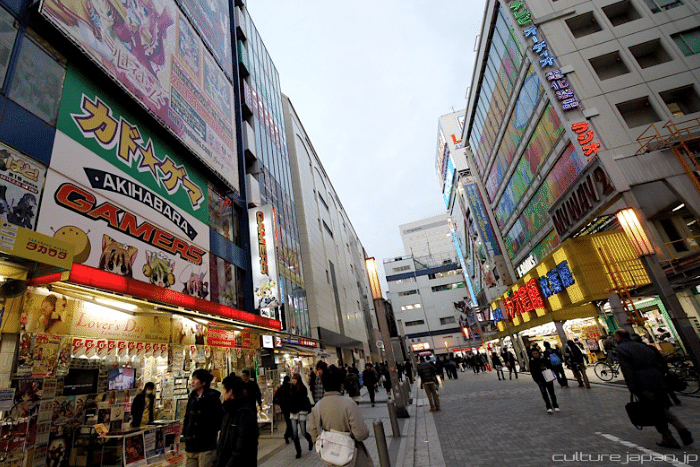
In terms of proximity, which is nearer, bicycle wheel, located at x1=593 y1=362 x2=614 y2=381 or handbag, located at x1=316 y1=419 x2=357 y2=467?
handbag, located at x1=316 y1=419 x2=357 y2=467

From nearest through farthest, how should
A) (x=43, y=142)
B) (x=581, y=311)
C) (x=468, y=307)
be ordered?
(x=43, y=142)
(x=581, y=311)
(x=468, y=307)

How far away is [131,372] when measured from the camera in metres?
9.07

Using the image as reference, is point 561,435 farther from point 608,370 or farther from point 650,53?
point 650,53

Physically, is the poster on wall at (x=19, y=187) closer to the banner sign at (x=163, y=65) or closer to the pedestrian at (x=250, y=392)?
the banner sign at (x=163, y=65)

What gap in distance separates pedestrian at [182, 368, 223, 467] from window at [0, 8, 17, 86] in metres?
7.82

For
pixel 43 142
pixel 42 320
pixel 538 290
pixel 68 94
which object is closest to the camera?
pixel 42 320

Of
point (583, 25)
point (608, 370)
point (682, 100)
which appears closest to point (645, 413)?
point (608, 370)

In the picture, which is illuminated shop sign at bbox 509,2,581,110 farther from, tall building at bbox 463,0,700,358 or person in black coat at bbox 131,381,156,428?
person in black coat at bbox 131,381,156,428

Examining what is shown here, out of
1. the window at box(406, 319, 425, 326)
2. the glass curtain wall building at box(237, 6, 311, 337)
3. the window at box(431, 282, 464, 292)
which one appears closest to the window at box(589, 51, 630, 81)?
the glass curtain wall building at box(237, 6, 311, 337)

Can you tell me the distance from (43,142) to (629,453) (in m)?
12.6

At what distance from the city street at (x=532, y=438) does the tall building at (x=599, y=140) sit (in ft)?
22.2

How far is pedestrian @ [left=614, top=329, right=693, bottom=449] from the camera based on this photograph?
5129mm

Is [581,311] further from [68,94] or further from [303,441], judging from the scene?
[68,94]

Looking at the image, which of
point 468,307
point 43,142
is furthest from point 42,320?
point 468,307
